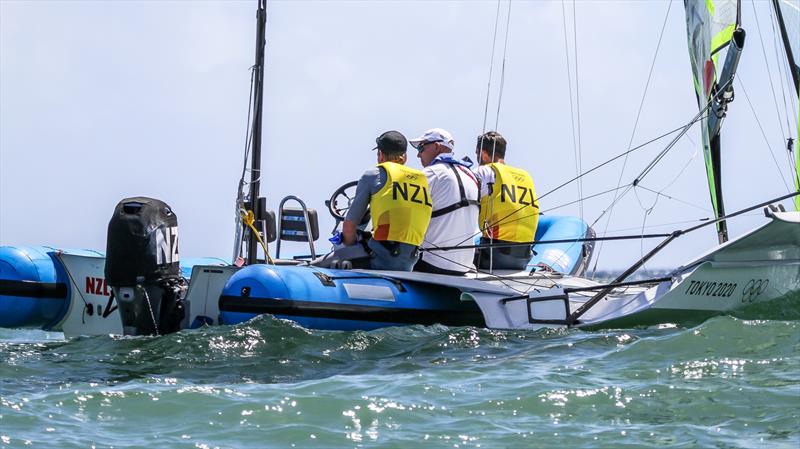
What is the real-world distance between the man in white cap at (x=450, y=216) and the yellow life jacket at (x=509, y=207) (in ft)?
1.63

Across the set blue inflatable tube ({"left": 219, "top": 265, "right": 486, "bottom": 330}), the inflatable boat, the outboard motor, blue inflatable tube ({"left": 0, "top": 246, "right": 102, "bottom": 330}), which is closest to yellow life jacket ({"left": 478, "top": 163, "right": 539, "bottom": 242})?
the inflatable boat

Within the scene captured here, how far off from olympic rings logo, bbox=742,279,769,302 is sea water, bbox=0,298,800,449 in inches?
9.2

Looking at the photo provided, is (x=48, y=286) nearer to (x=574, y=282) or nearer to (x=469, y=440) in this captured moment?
(x=574, y=282)

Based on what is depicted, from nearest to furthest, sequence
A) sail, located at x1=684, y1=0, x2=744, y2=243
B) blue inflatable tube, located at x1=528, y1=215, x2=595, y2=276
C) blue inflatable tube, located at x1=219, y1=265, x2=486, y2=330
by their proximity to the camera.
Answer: blue inflatable tube, located at x1=219, y1=265, x2=486, y2=330 → sail, located at x1=684, y1=0, x2=744, y2=243 → blue inflatable tube, located at x1=528, y1=215, x2=595, y2=276

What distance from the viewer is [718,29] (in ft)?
31.2

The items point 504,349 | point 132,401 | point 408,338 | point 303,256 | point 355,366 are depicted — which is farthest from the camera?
point 303,256

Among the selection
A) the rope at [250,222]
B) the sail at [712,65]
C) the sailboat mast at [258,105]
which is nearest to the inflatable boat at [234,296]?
the rope at [250,222]

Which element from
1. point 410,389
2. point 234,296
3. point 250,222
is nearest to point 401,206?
point 250,222

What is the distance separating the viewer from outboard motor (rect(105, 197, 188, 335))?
7.10 metres

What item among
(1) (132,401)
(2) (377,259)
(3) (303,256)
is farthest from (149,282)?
(3) (303,256)

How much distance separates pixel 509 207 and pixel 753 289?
211 centimetres

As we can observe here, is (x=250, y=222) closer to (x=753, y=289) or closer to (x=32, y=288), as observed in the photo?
(x=32, y=288)

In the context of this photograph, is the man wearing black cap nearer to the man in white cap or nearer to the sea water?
the man in white cap

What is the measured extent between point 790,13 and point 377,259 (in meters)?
3.85
